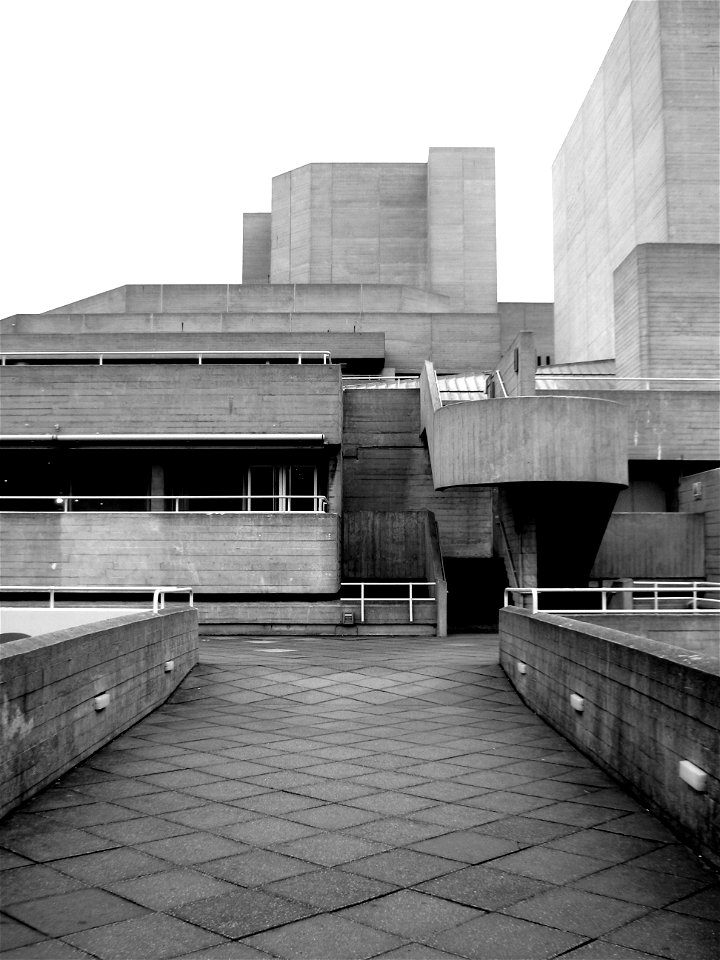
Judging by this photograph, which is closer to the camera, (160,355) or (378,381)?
(160,355)

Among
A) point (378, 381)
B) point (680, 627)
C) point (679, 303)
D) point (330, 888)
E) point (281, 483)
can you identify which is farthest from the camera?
point (378, 381)

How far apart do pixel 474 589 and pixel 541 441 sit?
7.66m

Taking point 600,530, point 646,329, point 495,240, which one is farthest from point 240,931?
point 495,240

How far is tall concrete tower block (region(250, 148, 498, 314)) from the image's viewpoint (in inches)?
1873

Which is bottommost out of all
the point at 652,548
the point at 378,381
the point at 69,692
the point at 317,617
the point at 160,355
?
the point at 317,617

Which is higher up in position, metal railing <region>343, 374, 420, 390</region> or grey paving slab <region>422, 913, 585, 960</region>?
metal railing <region>343, 374, 420, 390</region>

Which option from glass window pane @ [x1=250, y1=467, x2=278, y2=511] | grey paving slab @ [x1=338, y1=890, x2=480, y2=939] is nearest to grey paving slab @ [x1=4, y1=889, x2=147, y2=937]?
grey paving slab @ [x1=338, y1=890, x2=480, y2=939]

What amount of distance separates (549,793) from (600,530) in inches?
638

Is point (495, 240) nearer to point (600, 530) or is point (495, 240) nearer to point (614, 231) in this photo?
point (614, 231)

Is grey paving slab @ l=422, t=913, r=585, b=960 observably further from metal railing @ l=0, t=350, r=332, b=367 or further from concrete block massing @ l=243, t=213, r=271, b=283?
concrete block massing @ l=243, t=213, r=271, b=283

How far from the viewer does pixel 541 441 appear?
19562 millimetres

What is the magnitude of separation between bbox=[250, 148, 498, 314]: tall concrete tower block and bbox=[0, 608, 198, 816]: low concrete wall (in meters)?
39.8

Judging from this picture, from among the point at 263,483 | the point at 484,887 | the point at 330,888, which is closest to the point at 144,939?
the point at 330,888

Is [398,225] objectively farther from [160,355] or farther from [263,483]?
[263,483]
